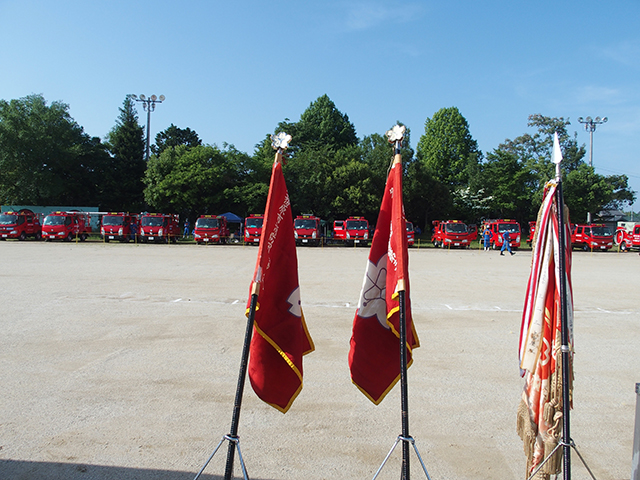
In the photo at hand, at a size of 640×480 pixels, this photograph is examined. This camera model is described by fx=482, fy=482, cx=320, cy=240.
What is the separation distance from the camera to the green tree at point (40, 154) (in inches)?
1994

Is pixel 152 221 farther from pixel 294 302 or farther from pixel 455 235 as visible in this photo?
pixel 294 302

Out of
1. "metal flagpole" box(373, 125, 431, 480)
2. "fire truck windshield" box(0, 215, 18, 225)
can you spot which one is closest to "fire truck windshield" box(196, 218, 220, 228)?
"fire truck windshield" box(0, 215, 18, 225)

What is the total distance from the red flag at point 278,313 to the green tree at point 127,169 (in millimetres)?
57543

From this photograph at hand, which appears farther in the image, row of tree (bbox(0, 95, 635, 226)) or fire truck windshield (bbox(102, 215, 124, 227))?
row of tree (bbox(0, 95, 635, 226))

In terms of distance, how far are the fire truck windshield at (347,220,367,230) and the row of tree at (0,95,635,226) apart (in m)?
10.4

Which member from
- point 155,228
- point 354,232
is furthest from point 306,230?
point 155,228

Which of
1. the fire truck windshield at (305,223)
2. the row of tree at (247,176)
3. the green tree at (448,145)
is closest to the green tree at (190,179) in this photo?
the row of tree at (247,176)

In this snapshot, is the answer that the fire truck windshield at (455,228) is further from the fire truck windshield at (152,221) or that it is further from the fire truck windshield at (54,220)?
Answer: the fire truck windshield at (54,220)

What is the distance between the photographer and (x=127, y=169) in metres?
58.2

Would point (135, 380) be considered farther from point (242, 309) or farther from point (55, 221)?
point (55, 221)

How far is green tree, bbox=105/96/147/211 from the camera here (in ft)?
188

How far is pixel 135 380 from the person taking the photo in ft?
18.3

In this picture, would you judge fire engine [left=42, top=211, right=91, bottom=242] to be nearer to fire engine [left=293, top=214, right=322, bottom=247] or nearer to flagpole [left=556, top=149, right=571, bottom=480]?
fire engine [left=293, top=214, right=322, bottom=247]

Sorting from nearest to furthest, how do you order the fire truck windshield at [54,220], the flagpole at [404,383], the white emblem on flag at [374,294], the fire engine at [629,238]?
the flagpole at [404,383]
the white emblem on flag at [374,294]
the fire truck windshield at [54,220]
the fire engine at [629,238]
